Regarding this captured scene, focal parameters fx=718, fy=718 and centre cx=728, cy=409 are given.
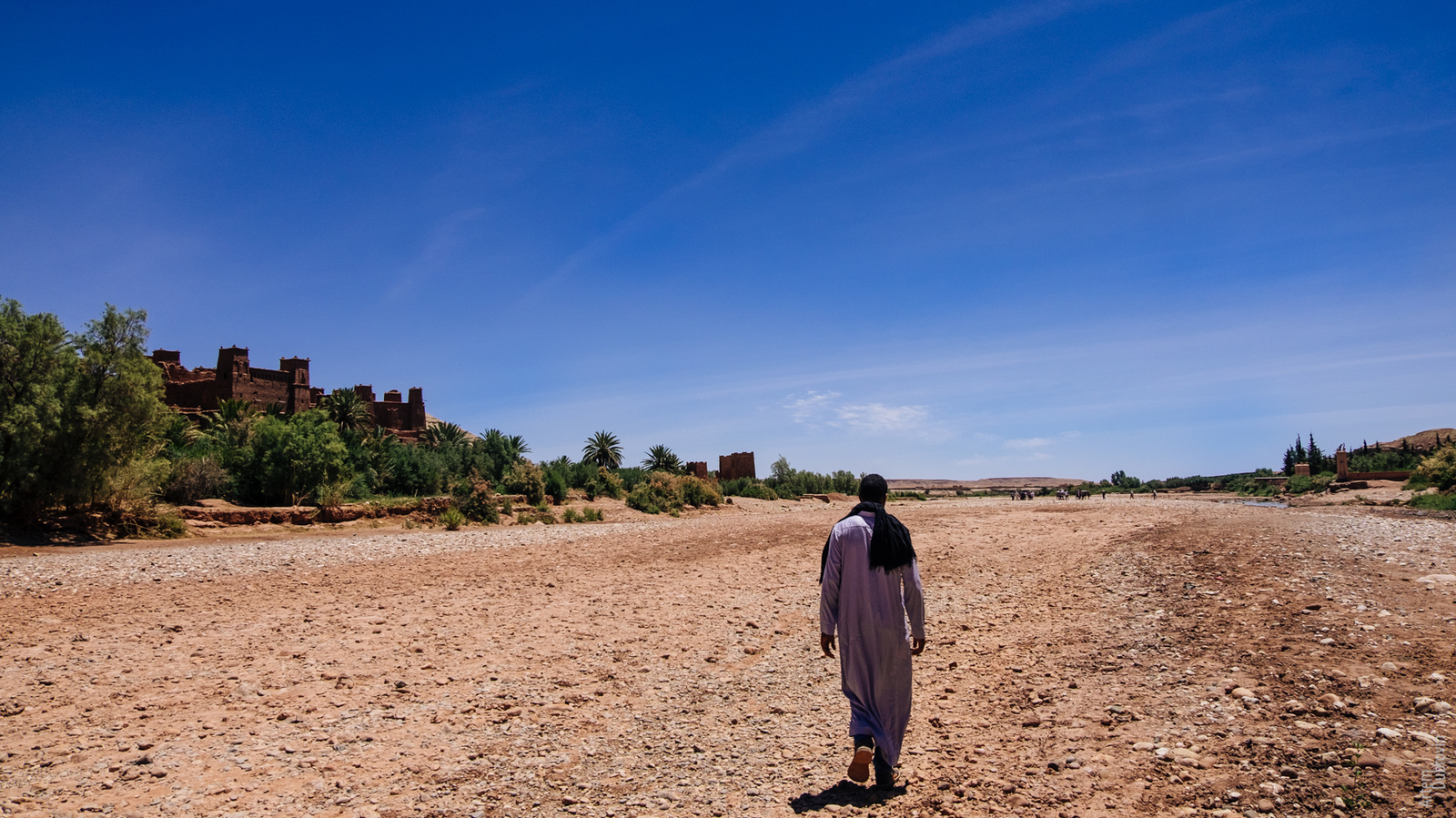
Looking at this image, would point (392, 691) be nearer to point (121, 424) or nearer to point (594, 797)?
point (594, 797)

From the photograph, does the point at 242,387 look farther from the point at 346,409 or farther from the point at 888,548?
the point at 888,548

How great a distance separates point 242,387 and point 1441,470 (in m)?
66.9

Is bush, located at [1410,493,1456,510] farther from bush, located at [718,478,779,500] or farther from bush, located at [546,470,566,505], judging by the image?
bush, located at [546,470,566,505]

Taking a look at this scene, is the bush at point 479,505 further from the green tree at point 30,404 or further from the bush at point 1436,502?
the bush at point 1436,502

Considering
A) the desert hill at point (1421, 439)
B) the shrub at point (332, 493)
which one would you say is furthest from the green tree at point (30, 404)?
the desert hill at point (1421, 439)

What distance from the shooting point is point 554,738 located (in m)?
5.20

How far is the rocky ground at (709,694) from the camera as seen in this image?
164 inches

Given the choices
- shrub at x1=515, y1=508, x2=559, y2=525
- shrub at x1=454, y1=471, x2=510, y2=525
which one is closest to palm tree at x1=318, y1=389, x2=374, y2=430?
shrub at x1=454, y1=471, x2=510, y2=525

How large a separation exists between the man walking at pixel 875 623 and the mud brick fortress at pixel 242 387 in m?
48.5

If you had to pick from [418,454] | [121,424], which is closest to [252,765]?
[121,424]

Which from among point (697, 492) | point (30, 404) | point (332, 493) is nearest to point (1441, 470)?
point (697, 492)

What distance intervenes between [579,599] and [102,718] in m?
5.36

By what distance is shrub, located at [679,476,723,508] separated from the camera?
3716cm

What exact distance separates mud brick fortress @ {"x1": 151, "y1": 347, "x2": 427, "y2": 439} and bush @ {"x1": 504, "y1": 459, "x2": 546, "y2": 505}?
23.7m
